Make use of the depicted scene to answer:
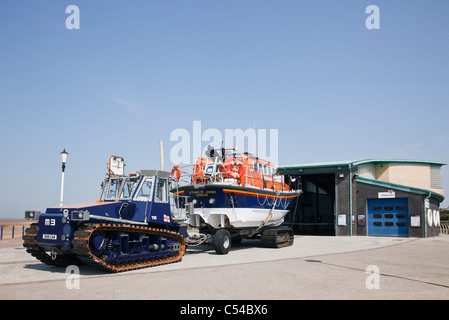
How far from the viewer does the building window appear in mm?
39125

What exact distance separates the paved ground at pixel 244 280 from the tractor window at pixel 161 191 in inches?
91.1

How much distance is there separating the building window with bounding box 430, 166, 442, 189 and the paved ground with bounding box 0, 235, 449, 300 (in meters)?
28.4

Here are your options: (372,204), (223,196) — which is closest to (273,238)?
(223,196)

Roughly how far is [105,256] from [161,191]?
3.19 metres

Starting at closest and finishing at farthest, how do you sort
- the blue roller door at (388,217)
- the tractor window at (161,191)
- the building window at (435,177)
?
the tractor window at (161,191)
the blue roller door at (388,217)
the building window at (435,177)

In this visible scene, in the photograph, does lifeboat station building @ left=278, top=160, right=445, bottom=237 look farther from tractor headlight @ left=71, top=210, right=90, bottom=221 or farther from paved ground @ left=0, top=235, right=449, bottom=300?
tractor headlight @ left=71, top=210, right=90, bottom=221

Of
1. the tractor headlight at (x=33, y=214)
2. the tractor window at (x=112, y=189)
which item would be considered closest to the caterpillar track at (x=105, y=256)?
the tractor headlight at (x=33, y=214)

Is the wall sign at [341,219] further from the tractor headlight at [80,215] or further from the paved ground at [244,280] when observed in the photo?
the tractor headlight at [80,215]

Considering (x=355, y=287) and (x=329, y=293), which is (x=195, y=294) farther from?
(x=355, y=287)

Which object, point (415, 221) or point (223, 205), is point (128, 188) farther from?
point (415, 221)

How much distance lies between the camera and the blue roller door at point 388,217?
88.8 feet

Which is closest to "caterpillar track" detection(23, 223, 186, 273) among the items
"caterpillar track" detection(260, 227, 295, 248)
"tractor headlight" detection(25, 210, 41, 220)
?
"tractor headlight" detection(25, 210, 41, 220)
